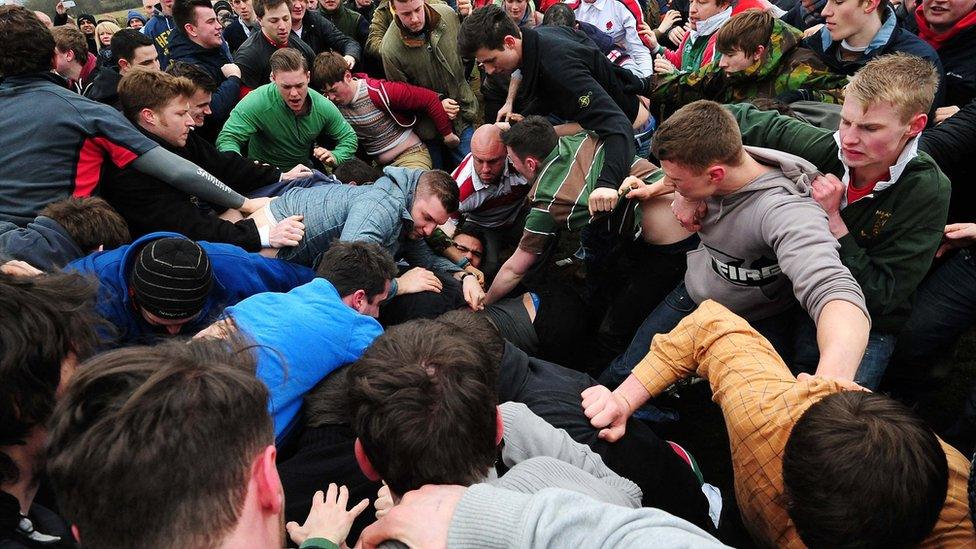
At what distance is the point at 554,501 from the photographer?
1152mm

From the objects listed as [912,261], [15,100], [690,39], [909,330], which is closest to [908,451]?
[912,261]

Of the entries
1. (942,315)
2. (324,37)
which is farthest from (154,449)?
(324,37)

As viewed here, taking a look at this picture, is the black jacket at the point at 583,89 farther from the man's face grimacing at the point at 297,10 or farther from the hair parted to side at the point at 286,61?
the man's face grimacing at the point at 297,10

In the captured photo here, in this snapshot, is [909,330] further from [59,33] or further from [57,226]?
[59,33]

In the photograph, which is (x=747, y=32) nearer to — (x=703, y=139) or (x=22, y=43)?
(x=703, y=139)

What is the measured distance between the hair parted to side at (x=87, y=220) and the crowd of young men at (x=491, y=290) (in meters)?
0.02

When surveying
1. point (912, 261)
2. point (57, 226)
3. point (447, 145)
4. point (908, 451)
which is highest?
point (908, 451)

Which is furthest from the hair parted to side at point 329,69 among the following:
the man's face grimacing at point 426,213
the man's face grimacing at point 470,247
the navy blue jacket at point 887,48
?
the navy blue jacket at point 887,48

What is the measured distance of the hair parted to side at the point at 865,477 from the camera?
4.64 ft

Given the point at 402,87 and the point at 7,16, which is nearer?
the point at 7,16

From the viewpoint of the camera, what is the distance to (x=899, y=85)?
231cm

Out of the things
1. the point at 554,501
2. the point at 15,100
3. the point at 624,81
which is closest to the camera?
the point at 554,501

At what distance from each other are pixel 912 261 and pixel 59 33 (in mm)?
6688

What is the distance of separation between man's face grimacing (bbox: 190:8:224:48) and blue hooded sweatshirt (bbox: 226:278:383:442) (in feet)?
12.4
